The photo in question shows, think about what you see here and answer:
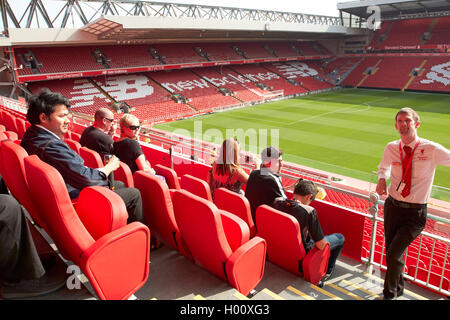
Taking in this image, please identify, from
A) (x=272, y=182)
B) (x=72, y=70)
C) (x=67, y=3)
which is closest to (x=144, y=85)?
(x=72, y=70)

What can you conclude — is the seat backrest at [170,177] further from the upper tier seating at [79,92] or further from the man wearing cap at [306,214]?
the upper tier seating at [79,92]

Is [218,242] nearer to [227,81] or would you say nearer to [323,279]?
[323,279]

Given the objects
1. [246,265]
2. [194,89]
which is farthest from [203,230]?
[194,89]

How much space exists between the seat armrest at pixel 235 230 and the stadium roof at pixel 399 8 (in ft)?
120

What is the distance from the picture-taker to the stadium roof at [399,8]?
32656 millimetres

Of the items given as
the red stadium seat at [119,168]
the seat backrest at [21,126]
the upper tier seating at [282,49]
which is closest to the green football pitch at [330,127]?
the upper tier seating at [282,49]

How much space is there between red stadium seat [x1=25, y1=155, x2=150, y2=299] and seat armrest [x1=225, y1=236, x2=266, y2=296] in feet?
2.14

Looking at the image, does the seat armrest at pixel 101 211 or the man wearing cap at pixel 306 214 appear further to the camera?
the man wearing cap at pixel 306 214

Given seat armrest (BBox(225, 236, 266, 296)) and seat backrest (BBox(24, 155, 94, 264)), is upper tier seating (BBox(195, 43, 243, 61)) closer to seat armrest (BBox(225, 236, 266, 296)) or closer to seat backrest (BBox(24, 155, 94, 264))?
seat armrest (BBox(225, 236, 266, 296))

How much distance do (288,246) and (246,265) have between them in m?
0.63

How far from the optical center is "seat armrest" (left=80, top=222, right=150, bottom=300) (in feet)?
6.51

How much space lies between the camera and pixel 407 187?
299 centimetres

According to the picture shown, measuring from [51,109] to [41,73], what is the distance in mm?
22274
